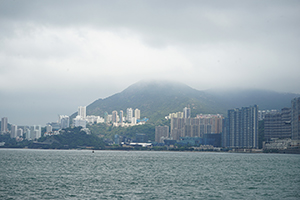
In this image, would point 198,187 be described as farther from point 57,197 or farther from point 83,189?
point 57,197

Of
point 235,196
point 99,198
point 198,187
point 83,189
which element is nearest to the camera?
point 99,198

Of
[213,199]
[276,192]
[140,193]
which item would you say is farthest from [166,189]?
[276,192]

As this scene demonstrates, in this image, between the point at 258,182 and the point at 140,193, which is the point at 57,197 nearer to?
the point at 140,193

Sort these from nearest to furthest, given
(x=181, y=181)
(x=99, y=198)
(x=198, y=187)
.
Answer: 1. (x=99, y=198)
2. (x=198, y=187)
3. (x=181, y=181)

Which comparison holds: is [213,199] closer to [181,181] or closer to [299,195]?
[299,195]

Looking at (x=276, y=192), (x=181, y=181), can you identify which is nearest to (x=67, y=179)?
(x=181, y=181)

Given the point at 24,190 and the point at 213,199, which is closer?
the point at 213,199

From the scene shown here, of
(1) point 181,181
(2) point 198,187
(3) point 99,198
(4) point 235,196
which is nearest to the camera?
(3) point 99,198

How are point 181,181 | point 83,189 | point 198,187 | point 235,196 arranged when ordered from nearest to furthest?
point 235,196
point 83,189
point 198,187
point 181,181

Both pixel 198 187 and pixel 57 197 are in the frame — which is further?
pixel 198 187
